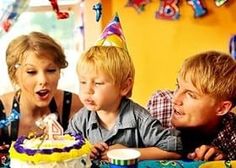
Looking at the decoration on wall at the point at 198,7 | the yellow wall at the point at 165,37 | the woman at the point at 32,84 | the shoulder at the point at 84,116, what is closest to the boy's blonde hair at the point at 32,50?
the woman at the point at 32,84

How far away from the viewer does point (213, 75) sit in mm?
1306

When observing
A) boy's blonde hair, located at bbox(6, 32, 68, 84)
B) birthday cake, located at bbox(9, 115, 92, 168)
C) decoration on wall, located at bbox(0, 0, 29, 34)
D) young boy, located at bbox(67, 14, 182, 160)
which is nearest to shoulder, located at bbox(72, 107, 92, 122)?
young boy, located at bbox(67, 14, 182, 160)

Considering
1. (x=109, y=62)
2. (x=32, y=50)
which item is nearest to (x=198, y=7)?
(x=32, y=50)

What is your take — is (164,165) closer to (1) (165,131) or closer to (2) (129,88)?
(1) (165,131)

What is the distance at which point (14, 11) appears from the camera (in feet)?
7.59

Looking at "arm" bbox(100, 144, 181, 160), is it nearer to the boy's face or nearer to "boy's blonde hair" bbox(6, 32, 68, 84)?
the boy's face

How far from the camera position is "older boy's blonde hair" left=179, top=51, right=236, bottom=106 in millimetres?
1297

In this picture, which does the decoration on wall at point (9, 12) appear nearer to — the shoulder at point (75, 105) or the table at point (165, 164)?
the shoulder at point (75, 105)

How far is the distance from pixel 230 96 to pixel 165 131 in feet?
0.76

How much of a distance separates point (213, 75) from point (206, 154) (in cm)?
24

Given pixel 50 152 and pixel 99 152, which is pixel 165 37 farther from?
pixel 50 152

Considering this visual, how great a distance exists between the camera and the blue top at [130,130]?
49.3 inches

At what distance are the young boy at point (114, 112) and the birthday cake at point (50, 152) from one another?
28 cm

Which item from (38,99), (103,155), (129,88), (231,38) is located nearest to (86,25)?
(231,38)
